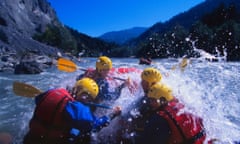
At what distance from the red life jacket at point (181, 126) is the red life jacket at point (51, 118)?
1.14 metres

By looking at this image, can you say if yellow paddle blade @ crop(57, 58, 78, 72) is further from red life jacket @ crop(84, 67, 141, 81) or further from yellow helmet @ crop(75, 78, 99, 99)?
yellow helmet @ crop(75, 78, 99, 99)

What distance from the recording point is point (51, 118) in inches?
160

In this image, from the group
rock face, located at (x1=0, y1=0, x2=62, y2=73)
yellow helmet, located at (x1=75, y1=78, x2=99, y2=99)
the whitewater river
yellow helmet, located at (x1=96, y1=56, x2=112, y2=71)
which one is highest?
rock face, located at (x1=0, y1=0, x2=62, y2=73)

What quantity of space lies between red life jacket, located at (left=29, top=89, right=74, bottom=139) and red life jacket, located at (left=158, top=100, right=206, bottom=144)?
3.75ft

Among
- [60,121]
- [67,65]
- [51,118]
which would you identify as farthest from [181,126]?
[67,65]

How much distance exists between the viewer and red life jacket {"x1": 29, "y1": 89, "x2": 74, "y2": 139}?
159 inches

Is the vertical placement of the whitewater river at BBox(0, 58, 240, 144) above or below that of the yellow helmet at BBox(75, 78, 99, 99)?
below

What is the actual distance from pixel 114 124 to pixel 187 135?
1.23 m

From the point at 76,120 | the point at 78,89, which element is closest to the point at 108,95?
the point at 78,89

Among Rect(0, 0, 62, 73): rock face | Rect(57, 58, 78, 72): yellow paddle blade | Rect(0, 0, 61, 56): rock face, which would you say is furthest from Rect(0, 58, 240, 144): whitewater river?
Rect(0, 0, 61, 56): rock face

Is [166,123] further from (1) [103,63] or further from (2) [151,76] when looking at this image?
(1) [103,63]

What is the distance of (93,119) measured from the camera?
4.26m

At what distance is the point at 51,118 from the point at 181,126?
4.97ft

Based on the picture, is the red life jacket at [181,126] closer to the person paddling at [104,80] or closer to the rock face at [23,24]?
the person paddling at [104,80]
